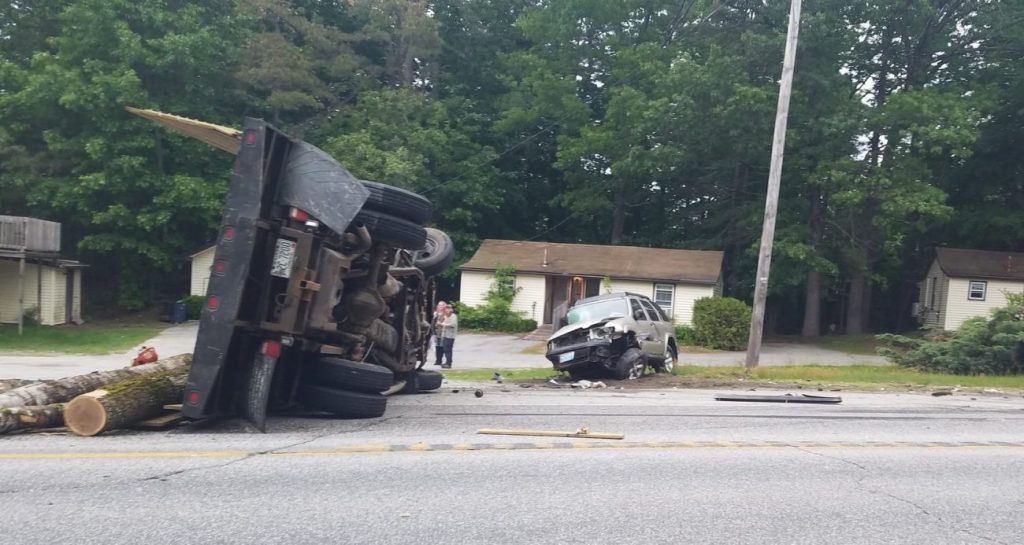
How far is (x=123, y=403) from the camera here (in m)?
8.29

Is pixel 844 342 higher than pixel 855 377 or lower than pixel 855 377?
lower

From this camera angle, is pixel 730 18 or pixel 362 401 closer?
pixel 362 401

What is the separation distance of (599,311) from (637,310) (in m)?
0.81

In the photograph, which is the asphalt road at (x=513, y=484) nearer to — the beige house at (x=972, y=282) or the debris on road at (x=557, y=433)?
the debris on road at (x=557, y=433)

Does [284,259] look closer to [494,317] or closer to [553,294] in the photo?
[494,317]

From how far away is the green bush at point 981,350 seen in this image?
19.3 m

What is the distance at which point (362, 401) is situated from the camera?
960 cm

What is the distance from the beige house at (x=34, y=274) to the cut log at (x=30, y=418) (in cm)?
2295

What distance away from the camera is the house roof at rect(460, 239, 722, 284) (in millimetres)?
36406

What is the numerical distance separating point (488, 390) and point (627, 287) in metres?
23.2

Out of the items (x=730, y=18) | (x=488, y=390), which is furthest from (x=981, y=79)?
(x=488, y=390)

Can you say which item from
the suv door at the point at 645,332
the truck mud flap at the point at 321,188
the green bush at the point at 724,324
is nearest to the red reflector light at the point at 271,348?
the truck mud flap at the point at 321,188

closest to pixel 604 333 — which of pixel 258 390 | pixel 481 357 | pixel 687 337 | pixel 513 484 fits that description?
pixel 258 390

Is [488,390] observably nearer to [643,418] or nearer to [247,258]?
[643,418]
